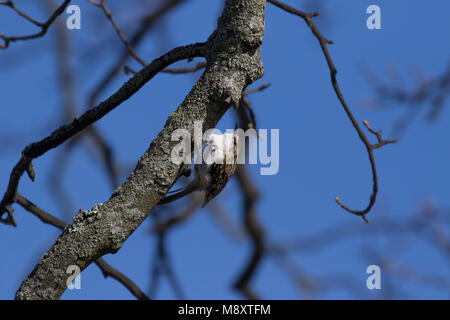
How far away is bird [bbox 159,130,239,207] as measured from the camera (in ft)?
9.29

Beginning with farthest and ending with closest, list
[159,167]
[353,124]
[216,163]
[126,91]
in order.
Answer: [216,163]
[353,124]
[126,91]
[159,167]

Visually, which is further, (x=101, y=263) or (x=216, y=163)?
(x=216, y=163)

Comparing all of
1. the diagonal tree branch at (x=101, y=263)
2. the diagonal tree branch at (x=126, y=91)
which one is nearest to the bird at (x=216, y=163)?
the diagonal tree branch at (x=101, y=263)

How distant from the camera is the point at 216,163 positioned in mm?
2826

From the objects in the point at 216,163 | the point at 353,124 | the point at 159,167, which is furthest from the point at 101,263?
the point at 353,124

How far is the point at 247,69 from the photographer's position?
1.87 m

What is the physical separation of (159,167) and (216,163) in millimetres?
1065

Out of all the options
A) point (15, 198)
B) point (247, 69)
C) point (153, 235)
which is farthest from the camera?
point (153, 235)

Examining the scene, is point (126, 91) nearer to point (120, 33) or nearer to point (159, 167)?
point (159, 167)

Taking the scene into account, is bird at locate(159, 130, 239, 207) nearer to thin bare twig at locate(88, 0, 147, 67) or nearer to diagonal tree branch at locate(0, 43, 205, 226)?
thin bare twig at locate(88, 0, 147, 67)

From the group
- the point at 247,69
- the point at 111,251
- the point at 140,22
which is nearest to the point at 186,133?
the point at 247,69
